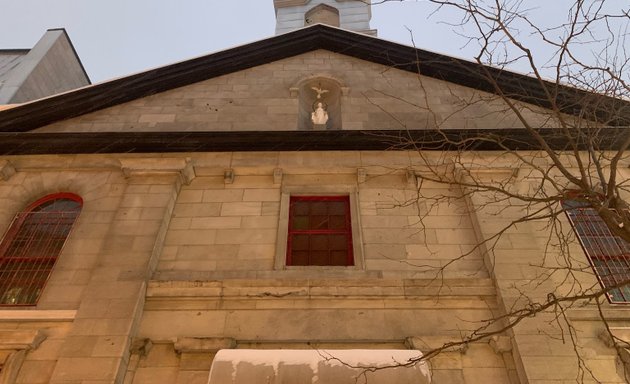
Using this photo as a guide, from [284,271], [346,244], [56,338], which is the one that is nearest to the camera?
[56,338]

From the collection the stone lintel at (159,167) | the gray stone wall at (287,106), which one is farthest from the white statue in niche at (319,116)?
the stone lintel at (159,167)

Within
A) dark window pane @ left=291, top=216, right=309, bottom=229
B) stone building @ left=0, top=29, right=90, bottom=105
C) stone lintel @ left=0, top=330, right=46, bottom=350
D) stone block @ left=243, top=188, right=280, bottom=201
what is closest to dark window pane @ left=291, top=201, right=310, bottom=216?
dark window pane @ left=291, top=216, right=309, bottom=229

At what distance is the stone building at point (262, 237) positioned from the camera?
7.09 metres

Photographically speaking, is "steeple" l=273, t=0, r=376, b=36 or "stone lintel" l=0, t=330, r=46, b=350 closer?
"stone lintel" l=0, t=330, r=46, b=350

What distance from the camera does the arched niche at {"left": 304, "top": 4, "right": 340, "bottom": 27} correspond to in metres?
24.8

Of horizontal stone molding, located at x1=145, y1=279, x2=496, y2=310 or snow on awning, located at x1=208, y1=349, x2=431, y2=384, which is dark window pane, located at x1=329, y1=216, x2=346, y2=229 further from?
snow on awning, located at x1=208, y1=349, x2=431, y2=384

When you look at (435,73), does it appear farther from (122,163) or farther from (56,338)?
(56,338)

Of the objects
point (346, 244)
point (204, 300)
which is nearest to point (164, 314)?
point (204, 300)

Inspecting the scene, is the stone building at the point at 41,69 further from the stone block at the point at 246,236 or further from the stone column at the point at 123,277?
the stone block at the point at 246,236

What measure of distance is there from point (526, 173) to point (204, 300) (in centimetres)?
728

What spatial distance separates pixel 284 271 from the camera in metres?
8.20

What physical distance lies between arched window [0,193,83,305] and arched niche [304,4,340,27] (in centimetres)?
1850

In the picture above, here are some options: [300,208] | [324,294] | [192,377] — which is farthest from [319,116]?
[192,377]

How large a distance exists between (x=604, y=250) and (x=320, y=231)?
5585 mm
